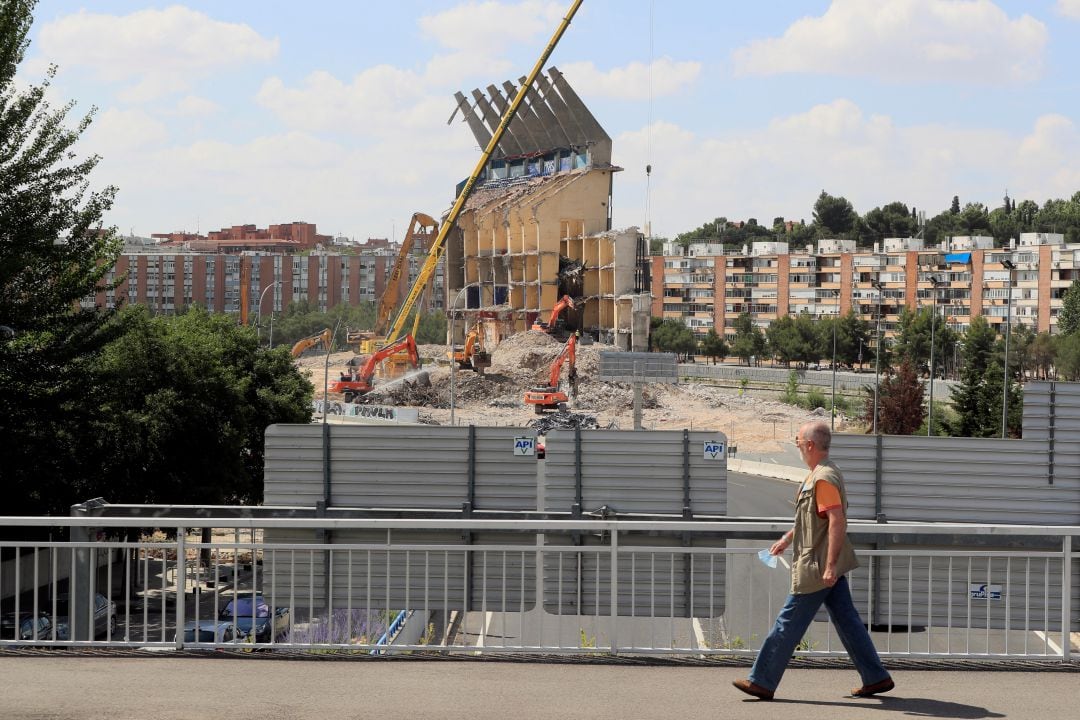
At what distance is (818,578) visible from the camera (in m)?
6.73

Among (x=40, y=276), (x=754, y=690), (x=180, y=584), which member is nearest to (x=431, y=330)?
(x=40, y=276)

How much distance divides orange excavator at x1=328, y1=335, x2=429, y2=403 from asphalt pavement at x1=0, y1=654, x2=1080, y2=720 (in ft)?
222

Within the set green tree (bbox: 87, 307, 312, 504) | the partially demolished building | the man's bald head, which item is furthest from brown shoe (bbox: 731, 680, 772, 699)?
the partially demolished building

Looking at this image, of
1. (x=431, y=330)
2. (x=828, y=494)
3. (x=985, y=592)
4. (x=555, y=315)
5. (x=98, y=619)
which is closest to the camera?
(x=828, y=494)

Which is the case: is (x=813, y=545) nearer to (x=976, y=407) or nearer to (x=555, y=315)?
(x=976, y=407)

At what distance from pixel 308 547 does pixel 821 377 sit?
99.8 metres

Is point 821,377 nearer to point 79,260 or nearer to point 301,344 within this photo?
point 301,344

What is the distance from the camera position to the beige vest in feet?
22.0

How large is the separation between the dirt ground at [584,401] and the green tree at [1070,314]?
29.7 metres

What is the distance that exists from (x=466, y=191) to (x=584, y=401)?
76.3 ft

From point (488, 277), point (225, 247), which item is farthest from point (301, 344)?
point (225, 247)

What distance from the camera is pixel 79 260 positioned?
56.0 feet

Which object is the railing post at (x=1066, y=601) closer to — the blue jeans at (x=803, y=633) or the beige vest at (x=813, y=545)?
the blue jeans at (x=803, y=633)

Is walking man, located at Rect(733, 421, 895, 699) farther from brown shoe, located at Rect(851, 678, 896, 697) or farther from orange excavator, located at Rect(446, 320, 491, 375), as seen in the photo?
orange excavator, located at Rect(446, 320, 491, 375)
